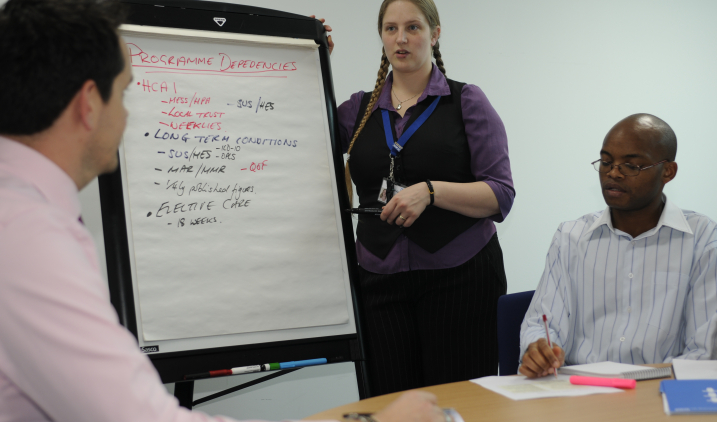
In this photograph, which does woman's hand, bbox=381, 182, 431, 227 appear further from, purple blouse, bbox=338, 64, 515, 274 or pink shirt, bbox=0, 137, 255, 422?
pink shirt, bbox=0, 137, 255, 422

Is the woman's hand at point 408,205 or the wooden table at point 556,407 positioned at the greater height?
the woman's hand at point 408,205

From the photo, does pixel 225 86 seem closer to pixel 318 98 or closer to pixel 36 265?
pixel 318 98

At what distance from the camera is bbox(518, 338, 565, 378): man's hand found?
1398mm

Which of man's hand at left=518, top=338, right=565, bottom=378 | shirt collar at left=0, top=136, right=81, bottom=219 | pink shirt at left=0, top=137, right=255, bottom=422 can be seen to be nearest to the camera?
pink shirt at left=0, top=137, right=255, bottom=422

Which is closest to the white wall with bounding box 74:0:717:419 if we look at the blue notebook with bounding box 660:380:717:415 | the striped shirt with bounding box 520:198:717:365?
the striped shirt with bounding box 520:198:717:365

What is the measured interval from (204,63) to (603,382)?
137 cm

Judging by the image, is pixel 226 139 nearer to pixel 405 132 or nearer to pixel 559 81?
pixel 405 132

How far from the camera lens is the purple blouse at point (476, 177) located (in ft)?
6.29

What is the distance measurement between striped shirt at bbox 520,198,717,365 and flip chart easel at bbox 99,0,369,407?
603 millimetres

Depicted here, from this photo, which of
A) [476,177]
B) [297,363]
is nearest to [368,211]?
[476,177]

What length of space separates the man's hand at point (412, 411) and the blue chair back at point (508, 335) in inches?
35.9

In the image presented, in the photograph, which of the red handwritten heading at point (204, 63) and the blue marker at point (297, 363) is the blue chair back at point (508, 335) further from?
the red handwritten heading at point (204, 63)

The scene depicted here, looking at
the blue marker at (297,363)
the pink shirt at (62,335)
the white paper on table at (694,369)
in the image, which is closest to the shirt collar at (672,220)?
the white paper on table at (694,369)

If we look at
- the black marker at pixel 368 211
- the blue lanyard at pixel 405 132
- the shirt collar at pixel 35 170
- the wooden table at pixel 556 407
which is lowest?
the wooden table at pixel 556 407
